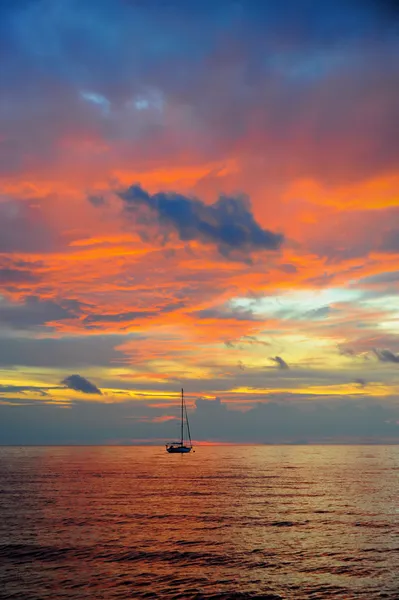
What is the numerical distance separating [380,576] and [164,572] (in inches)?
675

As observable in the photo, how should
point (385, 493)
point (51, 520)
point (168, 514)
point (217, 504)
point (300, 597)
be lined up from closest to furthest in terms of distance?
point (300, 597), point (51, 520), point (168, 514), point (217, 504), point (385, 493)

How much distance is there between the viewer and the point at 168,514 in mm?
71750

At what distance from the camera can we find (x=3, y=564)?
148 ft

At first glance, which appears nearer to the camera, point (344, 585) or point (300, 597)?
point (300, 597)

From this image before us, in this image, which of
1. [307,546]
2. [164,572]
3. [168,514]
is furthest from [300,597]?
[168,514]

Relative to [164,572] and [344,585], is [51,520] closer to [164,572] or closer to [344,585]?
[164,572]

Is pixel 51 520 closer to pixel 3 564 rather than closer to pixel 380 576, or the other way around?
pixel 3 564

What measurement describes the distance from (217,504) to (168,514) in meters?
12.6

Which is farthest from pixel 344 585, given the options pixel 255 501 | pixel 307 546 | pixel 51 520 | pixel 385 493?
pixel 385 493

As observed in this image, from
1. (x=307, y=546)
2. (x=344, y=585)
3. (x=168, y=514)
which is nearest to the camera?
(x=344, y=585)

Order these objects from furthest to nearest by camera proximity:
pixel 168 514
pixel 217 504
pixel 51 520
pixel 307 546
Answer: pixel 217 504 < pixel 168 514 < pixel 51 520 < pixel 307 546

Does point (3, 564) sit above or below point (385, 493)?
above

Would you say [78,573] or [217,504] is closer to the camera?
[78,573]

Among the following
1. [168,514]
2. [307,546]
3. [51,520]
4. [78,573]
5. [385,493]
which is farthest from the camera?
[385,493]
